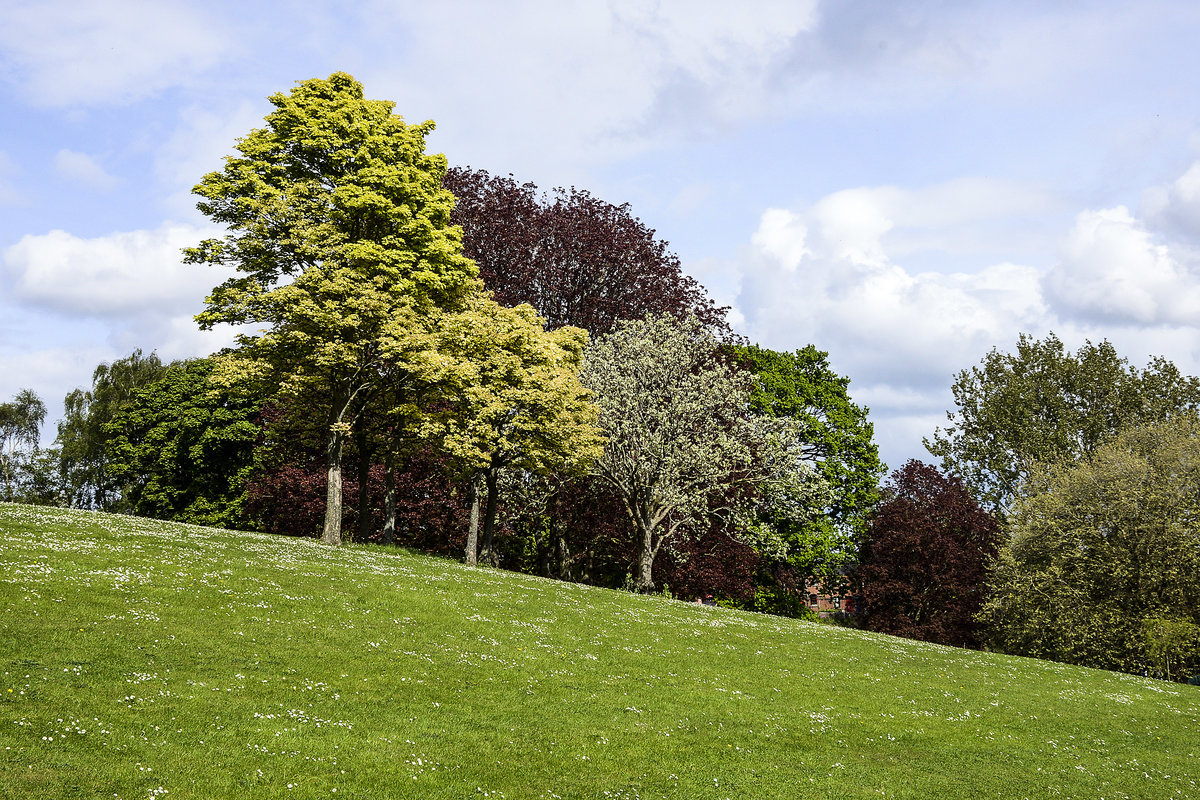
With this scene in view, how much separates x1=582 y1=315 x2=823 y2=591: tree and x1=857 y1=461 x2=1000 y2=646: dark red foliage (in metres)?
16.9

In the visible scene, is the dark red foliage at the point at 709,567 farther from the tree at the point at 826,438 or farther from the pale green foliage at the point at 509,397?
the pale green foliage at the point at 509,397

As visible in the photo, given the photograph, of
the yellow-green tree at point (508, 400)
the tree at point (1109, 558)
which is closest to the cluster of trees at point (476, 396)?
the yellow-green tree at point (508, 400)

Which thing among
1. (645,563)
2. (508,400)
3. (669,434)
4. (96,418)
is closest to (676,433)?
(669,434)

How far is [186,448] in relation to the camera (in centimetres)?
7131

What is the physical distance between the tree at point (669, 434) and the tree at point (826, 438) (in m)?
12.3

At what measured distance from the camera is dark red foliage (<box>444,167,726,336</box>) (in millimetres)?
58250

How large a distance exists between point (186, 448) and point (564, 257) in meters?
40.3

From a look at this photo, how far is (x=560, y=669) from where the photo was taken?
2322 centimetres

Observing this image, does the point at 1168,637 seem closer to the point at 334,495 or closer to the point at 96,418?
the point at 334,495

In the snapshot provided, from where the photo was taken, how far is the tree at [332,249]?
132 ft

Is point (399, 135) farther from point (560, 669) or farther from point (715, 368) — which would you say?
point (560, 669)

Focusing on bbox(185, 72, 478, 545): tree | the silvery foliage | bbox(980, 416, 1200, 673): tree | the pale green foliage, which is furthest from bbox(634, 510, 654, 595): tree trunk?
bbox(980, 416, 1200, 673): tree

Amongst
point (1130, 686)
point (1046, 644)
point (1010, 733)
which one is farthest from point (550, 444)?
point (1046, 644)

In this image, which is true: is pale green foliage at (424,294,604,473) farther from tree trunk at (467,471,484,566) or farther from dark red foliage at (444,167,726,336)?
dark red foliage at (444,167,726,336)
